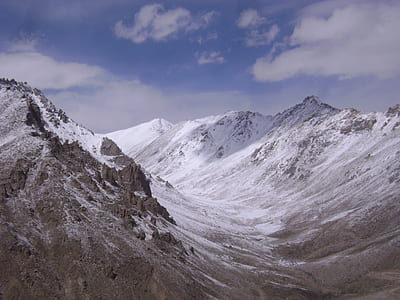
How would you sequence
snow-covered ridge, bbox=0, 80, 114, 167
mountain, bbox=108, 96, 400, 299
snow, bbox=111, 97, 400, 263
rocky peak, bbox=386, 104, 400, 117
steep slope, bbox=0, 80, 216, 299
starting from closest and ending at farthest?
steep slope, bbox=0, 80, 216, 299 < mountain, bbox=108, 96, 400, 299 < snow, bbox=111, 97, 400, 263 < snow-covered ridge, bbox=0, 80, 114, 167 < rocky peak, bbox=386, 104, 400, 117

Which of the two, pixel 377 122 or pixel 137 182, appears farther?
pixel 377 122

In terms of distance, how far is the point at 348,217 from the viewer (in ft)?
348

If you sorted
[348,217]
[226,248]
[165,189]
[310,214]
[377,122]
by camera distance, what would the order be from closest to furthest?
[226,248] < [348,217] < [310,214] < [165,189] < [377,122]

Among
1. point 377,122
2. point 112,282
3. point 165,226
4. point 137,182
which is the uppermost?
point 377,122

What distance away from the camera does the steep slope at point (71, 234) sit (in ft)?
161

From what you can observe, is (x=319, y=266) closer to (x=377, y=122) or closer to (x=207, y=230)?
(x=207, y=230)

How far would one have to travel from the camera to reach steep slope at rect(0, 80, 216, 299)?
49000 millimetres

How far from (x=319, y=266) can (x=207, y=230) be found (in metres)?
33.5

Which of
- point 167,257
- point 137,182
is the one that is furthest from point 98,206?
point 137,182

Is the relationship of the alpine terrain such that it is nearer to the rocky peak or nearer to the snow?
the snow

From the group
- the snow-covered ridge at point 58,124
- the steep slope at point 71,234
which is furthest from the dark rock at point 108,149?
the steep slope at point 71,234

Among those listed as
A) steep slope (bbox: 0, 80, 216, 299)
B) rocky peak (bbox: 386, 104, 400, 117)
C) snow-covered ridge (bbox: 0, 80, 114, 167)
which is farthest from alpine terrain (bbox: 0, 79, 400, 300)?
rocky peak (bbox: 386, 104, 400, 117)

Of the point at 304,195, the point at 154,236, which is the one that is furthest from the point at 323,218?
the point at 154,236

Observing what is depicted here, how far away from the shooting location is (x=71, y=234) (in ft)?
186
